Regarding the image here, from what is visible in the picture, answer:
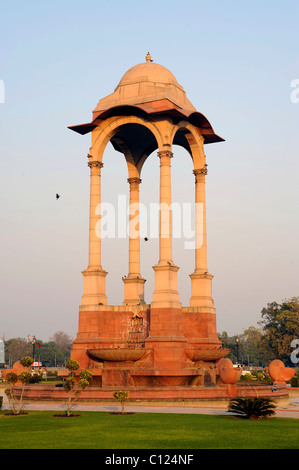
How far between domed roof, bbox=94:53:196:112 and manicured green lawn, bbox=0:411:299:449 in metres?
23.4

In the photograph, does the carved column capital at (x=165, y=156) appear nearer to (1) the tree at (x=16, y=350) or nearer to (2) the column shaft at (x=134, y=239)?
(2) the column shaft at (x=134, y=239)

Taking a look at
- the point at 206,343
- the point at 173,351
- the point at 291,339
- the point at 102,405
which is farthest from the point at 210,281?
the point at 291,339

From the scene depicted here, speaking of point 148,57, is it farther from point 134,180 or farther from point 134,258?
point 134,258

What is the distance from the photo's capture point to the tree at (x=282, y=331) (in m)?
97.4

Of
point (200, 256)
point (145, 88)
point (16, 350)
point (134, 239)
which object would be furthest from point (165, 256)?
point (16, 350)

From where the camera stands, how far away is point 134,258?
144ft

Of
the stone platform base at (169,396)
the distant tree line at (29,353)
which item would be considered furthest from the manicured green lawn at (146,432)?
the distant tree line at (29,353)

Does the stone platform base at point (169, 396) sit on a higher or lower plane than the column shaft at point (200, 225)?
lower

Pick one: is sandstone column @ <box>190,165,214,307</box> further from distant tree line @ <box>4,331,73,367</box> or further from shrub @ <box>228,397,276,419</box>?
distant tree line @ <box>4,331,73,367</box>

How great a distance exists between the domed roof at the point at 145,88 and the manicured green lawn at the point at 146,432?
2337 cm

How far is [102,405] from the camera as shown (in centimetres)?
3067

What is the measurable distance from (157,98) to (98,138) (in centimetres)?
514

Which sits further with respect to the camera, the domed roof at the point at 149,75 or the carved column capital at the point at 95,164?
the domed roof at the point at 149,75

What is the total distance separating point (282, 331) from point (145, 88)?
6840 cm
